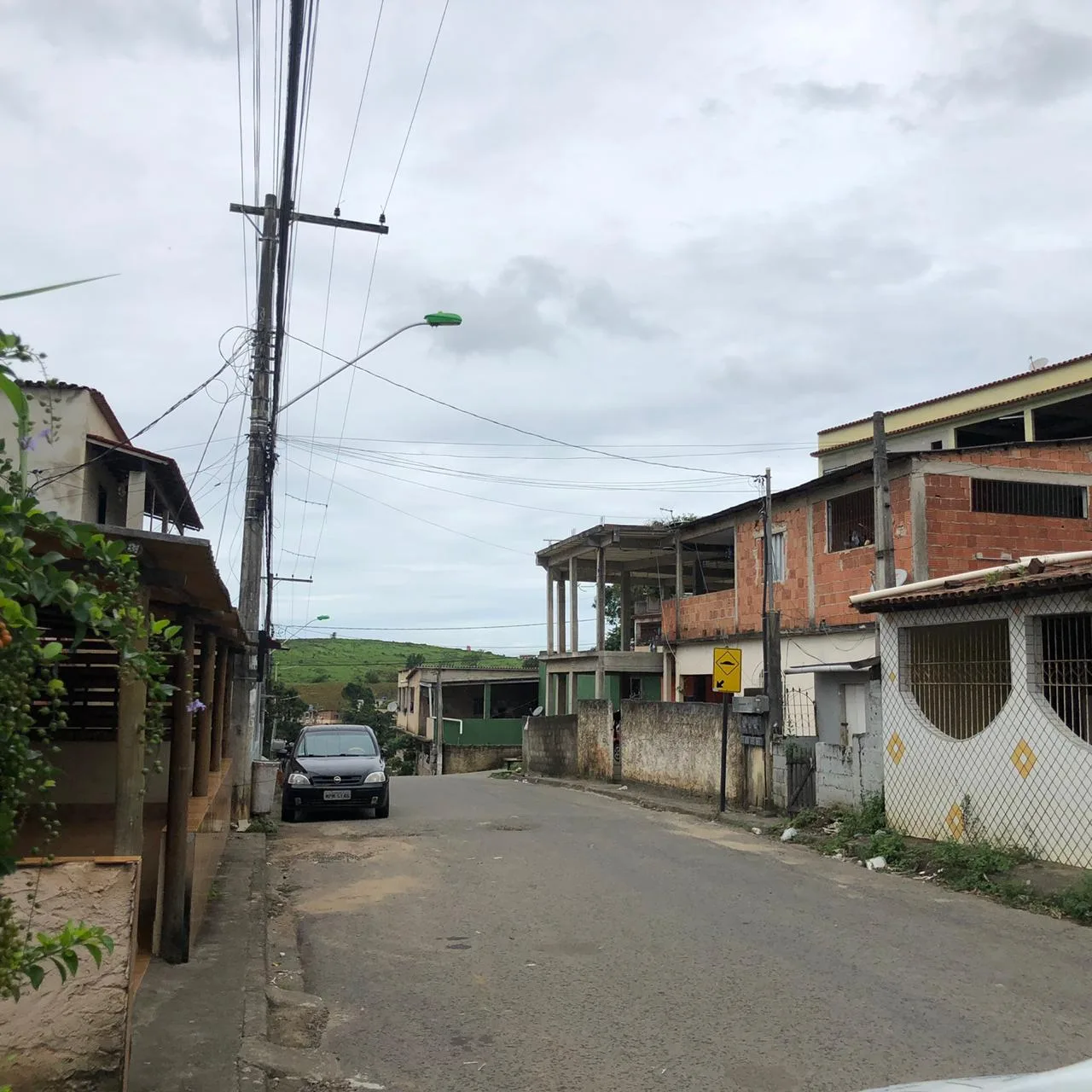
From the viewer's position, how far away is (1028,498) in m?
20.4

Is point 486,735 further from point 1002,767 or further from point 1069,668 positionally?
point 1069,668

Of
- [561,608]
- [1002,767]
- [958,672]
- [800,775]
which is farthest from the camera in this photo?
[561,608]

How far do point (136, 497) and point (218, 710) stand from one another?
715 centimetres

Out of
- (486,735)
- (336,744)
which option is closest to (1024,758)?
(336,744)

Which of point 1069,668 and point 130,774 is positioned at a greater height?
point 1069,668

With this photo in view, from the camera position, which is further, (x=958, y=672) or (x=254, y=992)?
(x=958, y=672)

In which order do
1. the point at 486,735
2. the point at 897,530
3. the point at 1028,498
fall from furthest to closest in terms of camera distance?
the point at 486,735, the point at 1028,498, the point at 897,530

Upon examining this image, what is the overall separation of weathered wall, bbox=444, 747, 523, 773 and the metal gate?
29.2 m

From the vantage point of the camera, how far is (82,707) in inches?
452

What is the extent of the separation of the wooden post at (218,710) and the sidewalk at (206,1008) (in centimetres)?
403

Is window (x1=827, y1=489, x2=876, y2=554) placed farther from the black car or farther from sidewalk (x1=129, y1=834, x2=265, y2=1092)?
sidewalk (x1=129, y1=834, x2=265, y2=1092)

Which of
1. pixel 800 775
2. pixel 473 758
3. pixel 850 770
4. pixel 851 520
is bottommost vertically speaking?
pixel 473 758

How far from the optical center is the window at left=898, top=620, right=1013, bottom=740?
40.1 ft

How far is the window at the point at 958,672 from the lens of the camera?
12234mm
